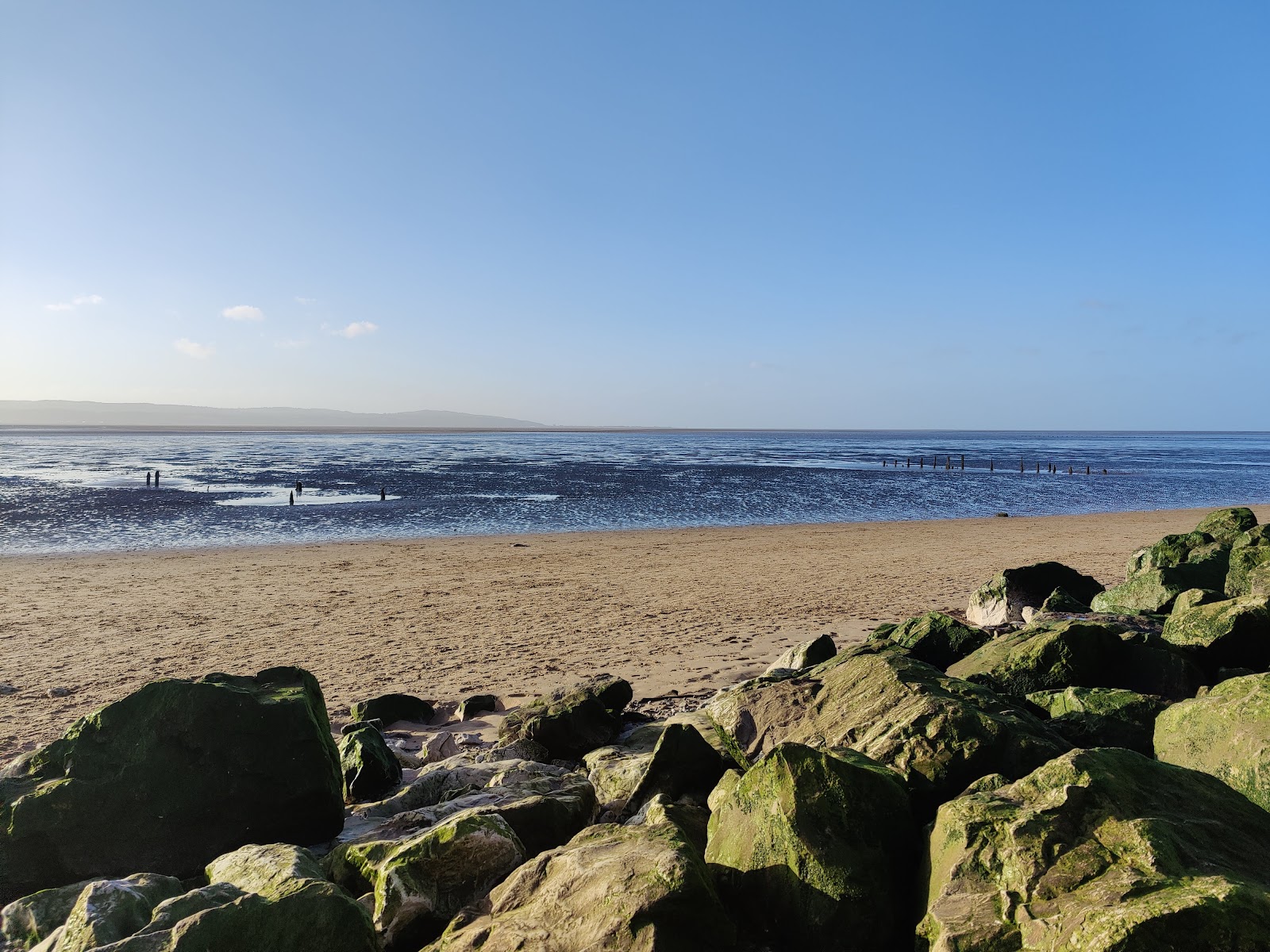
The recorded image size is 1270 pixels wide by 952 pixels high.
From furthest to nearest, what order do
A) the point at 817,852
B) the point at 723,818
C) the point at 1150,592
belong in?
the point at 1150,592, the point at 723,818, the point at 817,852

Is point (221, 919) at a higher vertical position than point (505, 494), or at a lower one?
higher

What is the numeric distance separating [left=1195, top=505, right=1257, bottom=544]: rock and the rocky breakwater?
595 cm

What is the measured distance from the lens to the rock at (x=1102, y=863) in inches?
105

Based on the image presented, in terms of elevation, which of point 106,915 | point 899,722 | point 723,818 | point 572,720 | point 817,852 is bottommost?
point 572,720

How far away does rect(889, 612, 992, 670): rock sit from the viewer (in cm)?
824

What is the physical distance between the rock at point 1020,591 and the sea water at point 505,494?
61.7 ft

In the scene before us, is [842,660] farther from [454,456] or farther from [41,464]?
[454,456]

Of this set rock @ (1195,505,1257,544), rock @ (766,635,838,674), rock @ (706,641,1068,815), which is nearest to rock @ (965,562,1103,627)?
rock @ (1195,505,1257,544)

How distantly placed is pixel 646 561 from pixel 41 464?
6779 centimetres

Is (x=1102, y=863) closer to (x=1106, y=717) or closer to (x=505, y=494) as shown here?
(x=1106, y=717)

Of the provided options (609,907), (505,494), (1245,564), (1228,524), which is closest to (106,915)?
(609,907)

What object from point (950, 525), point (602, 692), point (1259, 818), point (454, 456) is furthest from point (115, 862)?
point (454, 456)

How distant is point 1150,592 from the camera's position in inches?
389

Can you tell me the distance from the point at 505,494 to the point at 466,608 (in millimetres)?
27544
